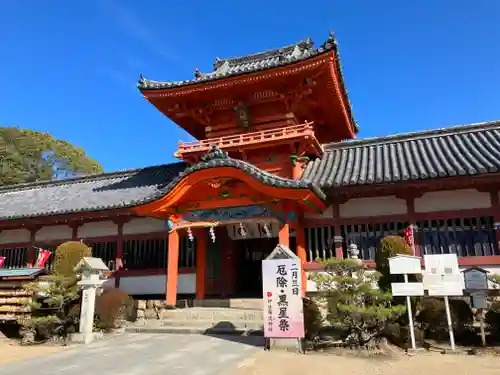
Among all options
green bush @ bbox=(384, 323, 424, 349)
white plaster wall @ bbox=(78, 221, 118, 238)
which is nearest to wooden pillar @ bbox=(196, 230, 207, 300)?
white plaster wall @ bbox=(78, 221, 118, 238)

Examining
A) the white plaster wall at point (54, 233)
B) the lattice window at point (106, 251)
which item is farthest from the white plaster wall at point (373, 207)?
the white plaster wall at point (54, 233)

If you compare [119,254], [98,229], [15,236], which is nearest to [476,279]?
[119,254]

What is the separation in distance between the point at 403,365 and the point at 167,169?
1517 cm

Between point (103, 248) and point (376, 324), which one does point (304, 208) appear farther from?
point (103, 248)

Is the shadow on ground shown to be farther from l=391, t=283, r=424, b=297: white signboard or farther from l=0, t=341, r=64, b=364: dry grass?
l=0, t=341, r=64, b=364: dry grass

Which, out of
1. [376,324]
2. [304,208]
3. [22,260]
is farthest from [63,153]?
[376,324]

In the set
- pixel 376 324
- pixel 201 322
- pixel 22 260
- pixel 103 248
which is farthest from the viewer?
pixel 22 260

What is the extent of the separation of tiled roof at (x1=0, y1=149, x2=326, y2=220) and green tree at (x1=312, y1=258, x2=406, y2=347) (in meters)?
5.52

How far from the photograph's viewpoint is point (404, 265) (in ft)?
28.2

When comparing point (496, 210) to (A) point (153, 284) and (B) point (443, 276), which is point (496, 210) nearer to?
(B) point (443, 276)

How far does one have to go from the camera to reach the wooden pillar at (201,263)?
14.2 m

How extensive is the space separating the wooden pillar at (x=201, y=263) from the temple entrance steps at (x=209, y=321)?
1.21 metres

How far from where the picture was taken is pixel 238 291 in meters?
16.1

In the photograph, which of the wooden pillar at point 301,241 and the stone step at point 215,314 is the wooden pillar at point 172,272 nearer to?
the stone step at point 215,314
